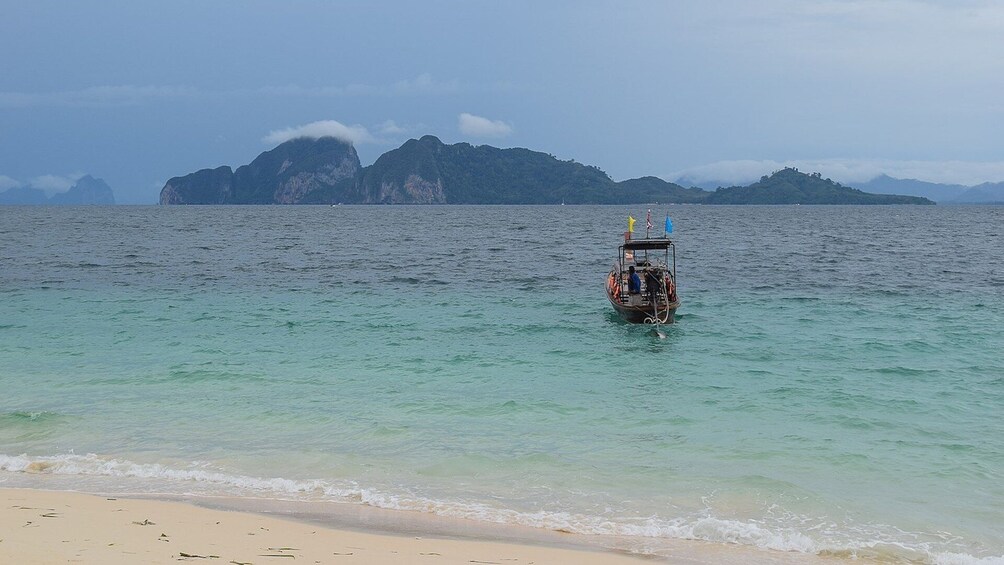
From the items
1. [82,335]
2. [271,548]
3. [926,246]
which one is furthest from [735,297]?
[926,246]

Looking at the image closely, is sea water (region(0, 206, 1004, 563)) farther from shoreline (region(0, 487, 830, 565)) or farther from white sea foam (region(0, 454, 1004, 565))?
shoreline (region(0, 487, 830, 565))

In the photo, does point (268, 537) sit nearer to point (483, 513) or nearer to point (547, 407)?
point (483, 513)

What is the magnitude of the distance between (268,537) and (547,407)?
7.94 meters

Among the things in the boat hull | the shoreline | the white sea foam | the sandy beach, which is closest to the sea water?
the white sea foam

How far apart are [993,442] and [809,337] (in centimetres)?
1052

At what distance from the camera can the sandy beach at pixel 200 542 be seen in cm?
815

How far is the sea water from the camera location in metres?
11.0

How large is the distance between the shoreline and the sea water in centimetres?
38

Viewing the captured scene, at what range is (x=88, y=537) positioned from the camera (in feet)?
28.2

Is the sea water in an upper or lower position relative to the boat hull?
lower

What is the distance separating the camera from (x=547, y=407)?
16156mm

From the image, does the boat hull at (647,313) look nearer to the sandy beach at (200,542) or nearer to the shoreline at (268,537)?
the shoreline at (268,537)

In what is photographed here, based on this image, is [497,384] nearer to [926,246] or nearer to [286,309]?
[286,309]

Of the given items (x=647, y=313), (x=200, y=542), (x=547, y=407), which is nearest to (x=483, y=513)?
(x=200, y=542)
